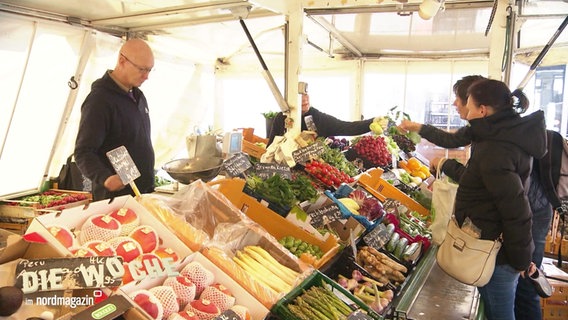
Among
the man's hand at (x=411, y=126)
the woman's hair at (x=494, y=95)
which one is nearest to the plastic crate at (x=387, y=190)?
the man's hand at (x=411, y=126)

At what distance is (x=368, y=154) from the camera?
470 cm

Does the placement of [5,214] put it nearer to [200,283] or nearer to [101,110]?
[101,110]

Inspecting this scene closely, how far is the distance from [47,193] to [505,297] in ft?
16.3

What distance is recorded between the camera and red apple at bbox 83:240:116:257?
158 centimetres

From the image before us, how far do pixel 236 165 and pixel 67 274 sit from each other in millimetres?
1631

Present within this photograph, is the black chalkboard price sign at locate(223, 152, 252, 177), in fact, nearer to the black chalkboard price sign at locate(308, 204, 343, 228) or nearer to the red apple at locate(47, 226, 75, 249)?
the black chalkboard price sign at locate(308, 204, 343, 228)

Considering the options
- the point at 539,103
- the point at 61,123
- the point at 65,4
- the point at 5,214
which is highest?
the point at 65,4

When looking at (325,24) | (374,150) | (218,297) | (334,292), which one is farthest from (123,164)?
(325,24)

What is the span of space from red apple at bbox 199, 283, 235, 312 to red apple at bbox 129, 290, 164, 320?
0.22m

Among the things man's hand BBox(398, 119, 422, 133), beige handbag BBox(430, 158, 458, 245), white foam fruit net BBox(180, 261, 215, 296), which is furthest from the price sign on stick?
man's hand BBox(398, 119, 422, 133)

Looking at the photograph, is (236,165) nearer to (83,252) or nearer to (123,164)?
(123,164)

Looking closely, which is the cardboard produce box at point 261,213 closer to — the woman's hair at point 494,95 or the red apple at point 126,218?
the red apple at point 126,218

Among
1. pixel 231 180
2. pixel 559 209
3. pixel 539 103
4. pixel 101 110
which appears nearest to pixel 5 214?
pixel 101 110

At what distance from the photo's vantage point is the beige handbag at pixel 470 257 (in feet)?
8.00
